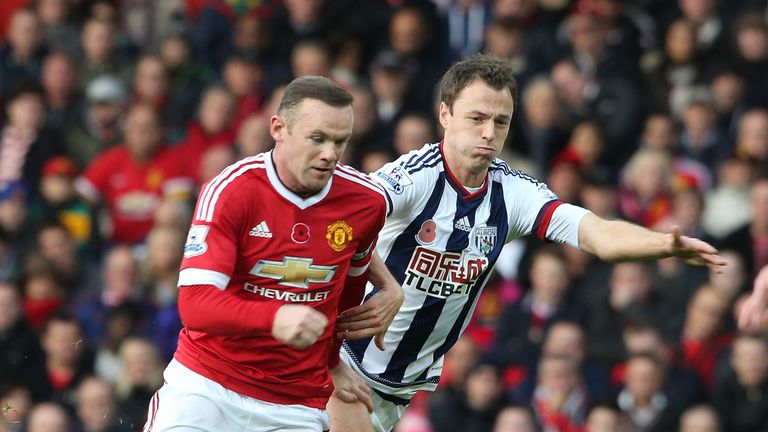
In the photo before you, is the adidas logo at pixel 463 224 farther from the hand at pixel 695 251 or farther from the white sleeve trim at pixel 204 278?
the white sleeve trim at pixel 204 278

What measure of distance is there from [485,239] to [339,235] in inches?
41.0

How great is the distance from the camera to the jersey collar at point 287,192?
681 centimetres

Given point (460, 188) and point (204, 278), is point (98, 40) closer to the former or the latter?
point (460, 188)

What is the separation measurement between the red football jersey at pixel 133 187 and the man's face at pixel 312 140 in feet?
23.3

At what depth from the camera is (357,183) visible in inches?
278

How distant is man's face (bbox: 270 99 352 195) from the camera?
665 centimetres

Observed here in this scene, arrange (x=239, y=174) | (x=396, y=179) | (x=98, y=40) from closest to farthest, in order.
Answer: (x=239, y=174), (x=396, y=179), (x=98, y=40)

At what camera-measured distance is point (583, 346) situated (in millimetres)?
11859

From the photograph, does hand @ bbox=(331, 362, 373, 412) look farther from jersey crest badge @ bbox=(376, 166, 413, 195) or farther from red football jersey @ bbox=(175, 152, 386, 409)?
jersey crest badge @ bbox=(376, 166, 413, 195)

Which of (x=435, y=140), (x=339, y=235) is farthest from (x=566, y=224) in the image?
(x=435, y=140)

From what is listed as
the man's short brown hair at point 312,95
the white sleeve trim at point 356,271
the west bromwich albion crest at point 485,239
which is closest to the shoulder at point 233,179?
the man's short brown hair at point 312,95

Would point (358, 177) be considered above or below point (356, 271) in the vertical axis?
above

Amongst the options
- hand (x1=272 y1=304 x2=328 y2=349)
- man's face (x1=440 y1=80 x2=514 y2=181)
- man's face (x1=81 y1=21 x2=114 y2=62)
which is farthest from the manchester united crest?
man's face (x1=81 y1=21 x2=114 y2=62)

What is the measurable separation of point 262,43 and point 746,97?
4.69 m
